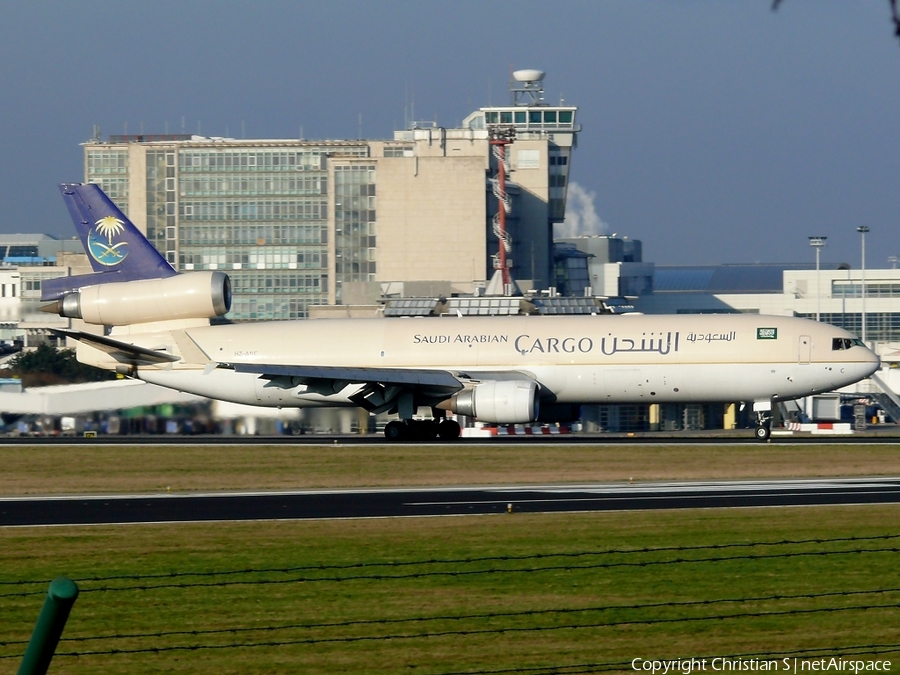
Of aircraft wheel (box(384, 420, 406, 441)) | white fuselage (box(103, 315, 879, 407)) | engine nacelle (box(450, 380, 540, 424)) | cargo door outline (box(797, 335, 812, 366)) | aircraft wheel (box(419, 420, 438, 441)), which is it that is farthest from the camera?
aircraft wheel (box(419, 420, 438, 441))

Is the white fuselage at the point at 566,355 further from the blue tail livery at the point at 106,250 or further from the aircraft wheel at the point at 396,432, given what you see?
the blue tail livery at the point at 106,250

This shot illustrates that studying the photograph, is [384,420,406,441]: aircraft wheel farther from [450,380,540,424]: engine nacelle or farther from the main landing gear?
[450,380,540,424]: engine nacelle

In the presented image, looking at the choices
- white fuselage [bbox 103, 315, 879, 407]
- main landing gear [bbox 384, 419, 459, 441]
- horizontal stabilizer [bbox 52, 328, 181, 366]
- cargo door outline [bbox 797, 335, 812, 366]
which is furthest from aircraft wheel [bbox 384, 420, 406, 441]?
cargo door outline [bbox 797, 335, 812, 366]

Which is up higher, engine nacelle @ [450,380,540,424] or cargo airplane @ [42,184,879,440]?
cargo airplane @ [42,184,879,440]

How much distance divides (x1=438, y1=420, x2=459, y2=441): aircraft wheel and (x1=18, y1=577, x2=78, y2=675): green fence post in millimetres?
41676

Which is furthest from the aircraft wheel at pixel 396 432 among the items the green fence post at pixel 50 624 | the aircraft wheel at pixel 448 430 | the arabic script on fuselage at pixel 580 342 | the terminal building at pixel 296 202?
the terminal building at pixel 296 202

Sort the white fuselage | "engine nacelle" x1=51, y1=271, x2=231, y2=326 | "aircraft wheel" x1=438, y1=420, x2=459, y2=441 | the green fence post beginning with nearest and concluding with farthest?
the green fence post, the white fuselage, "aircraft wheel" x1=438, y1=420, x2=459, y2=441, "engine nacelle" x1=51, y1=271, x2=231, y2=326

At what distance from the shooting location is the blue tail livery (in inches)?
1957

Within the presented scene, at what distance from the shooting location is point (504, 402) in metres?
43.3

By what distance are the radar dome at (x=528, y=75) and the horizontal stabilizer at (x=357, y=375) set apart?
394 feet

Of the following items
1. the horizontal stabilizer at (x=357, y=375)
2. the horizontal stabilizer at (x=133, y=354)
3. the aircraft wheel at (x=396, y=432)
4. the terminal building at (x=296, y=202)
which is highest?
the terminal building at (x=296, y=202)

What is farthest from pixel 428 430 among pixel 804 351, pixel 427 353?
pixel 804 351

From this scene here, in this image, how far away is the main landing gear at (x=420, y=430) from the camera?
1836 inches

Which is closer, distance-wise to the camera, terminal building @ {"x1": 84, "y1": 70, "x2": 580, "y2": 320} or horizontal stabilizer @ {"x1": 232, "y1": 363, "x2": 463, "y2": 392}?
horizontal stabilizer @ {"x1": 232, "y1": 363, "x2": 463, "y2": 392}
